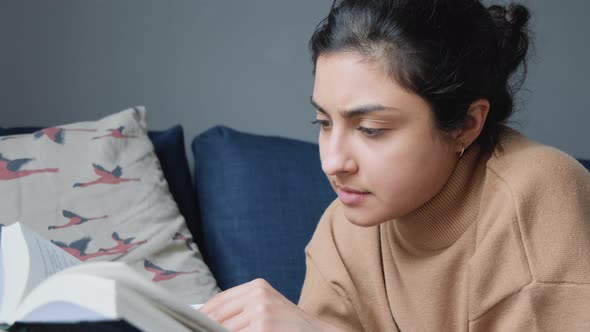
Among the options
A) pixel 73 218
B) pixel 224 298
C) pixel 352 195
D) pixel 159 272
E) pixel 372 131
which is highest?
pixel 372 131

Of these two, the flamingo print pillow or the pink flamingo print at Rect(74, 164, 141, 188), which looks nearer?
the flamingo print pillow

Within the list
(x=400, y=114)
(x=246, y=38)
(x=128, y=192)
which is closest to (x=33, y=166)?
(x=128, y=192)

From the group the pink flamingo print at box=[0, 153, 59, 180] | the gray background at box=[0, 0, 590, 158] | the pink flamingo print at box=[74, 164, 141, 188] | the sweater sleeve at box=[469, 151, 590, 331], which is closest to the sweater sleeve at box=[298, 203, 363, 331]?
the sweater sleeve at box=[469, 151, 590, 331]

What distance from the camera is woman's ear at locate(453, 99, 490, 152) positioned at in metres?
1.09

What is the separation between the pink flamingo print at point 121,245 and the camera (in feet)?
5.12

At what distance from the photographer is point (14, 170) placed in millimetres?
1610

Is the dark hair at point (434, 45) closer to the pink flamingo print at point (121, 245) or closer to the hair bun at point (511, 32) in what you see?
the hair bun at point (511, 32)

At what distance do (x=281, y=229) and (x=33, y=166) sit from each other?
24.0 inches

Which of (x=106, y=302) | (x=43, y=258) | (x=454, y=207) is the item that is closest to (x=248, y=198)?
(x=454, y=207)

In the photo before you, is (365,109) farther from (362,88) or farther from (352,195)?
(352,195)

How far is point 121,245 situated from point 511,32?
0.93 m

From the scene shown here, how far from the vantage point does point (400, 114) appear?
3.33 ft

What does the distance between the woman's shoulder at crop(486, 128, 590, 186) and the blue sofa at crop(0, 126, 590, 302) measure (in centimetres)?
75

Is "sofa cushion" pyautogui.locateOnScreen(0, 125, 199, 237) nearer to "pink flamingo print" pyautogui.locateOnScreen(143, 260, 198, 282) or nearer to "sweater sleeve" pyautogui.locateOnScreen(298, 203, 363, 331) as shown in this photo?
"pink flamingo print" pyautogui.locateOnScreen(143, 260, 198, 282)
